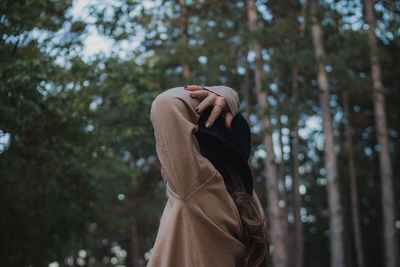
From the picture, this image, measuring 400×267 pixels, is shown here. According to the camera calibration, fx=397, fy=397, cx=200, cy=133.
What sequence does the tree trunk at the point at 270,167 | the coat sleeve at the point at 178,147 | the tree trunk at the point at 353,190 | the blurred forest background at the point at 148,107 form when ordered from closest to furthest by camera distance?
1. the coat sleeve at the point at 178,147
2. the blurred forest background at the point at 148,107
3. the tree trunk at the point at 270,167
4. the tree trunk at the point at 353,190

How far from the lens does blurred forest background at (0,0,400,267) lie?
5539 mm

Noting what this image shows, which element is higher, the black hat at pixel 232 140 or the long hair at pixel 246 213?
the black hat at pixel 232 140

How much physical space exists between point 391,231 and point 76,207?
9547 mm

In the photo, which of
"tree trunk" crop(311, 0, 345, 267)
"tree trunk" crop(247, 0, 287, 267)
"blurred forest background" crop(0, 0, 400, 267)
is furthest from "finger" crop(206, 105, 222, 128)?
"tree trunk" crop(311, 0, 345, 267)

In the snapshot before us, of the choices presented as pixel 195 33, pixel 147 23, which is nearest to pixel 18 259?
pixel 147 23

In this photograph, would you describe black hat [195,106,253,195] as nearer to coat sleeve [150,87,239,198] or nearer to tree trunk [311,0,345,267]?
coat sleeve [150,87,239,198]

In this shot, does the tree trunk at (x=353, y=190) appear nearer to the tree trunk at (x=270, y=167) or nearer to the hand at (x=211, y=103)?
the tree trunk at (x=270, y=167)

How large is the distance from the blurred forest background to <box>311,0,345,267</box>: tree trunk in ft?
0.12

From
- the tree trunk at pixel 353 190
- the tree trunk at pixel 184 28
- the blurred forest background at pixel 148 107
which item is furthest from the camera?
the tree trunk at pixel 353 190

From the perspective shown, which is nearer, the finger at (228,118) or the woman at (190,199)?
the woman at (190,199)

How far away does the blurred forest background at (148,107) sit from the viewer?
554 cm

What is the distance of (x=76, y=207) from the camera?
879 centimetres

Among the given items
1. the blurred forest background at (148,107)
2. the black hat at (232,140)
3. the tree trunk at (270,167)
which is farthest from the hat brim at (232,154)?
the tree trunk at (270,167)

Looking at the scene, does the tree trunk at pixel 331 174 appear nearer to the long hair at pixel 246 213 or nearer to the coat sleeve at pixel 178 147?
the long hair at pixel 246 213
